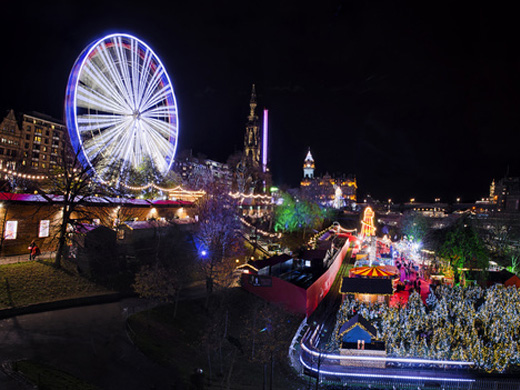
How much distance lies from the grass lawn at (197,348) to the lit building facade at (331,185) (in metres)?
87.8

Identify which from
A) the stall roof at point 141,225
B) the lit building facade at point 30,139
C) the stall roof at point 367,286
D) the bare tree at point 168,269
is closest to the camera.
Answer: the bare tree at point 168,269

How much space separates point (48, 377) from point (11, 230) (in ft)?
46.1

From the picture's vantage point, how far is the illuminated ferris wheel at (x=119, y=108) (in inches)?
952

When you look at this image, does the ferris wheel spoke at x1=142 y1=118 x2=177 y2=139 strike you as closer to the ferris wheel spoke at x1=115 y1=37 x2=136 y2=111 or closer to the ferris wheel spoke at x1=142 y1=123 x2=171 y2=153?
the ferris wheel spoke at x1=142 y1=123 x2=171 y2=153

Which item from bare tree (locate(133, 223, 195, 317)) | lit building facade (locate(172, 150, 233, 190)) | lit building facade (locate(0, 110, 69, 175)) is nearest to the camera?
bare tree (locate(133, 223, 195, 317))

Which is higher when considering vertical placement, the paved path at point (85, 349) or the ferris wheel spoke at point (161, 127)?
the ferris wheel spoke at point (161, 127)

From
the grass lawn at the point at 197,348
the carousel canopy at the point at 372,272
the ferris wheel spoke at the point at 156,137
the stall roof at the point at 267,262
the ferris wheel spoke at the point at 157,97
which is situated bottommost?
the grass lawn at the point at 197,348

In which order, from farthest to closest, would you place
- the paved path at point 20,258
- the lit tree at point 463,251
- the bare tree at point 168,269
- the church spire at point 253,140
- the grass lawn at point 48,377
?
the church spire at point 253,140 < the lit tree at point 463,251 < the paved path at point 20,258 < the bare tree at point 168,269 < the grass lawn at point 48,377

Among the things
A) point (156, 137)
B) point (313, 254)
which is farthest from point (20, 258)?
point (313, 254)

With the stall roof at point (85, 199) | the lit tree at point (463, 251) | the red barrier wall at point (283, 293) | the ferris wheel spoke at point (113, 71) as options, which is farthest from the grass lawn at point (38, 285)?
the lit tree at point (463, 251)

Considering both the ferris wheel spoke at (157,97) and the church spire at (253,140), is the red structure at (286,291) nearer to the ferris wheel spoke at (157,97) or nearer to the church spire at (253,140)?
the ferris wheel spoke at (157,97)

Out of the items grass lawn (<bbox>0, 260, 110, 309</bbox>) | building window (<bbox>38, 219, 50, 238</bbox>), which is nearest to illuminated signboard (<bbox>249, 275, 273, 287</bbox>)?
grass lawn (<bbox>0, 260, 110, 309</bbox>)

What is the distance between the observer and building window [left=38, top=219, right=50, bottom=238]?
20900 millimetres

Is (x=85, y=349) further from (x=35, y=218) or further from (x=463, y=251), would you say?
(x=463, y=251)
